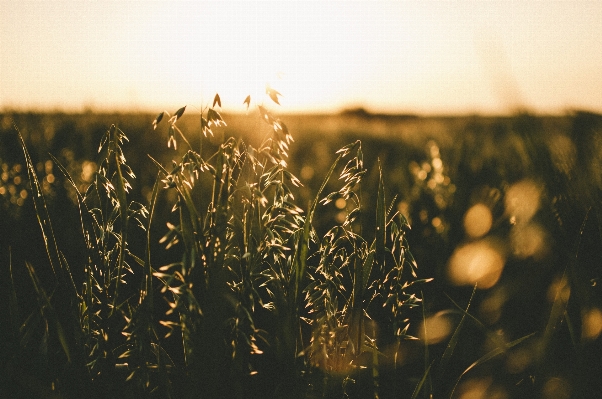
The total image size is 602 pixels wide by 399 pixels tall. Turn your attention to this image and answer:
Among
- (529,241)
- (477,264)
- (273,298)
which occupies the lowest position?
(477,264)

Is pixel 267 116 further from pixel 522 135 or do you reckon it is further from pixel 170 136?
pixel 522 135

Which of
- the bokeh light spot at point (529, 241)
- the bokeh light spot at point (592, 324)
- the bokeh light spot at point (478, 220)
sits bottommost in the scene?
the bokeh light spot at point (478, 220)

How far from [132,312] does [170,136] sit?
44 cm

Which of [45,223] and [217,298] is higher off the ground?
[45,223]

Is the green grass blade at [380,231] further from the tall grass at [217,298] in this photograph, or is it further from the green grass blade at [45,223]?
the green grass blade at [45,223]

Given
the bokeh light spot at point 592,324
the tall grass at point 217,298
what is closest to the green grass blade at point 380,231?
the tall grass at point 217,298

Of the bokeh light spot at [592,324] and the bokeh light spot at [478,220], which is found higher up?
the bokeh light spot at [592,324]

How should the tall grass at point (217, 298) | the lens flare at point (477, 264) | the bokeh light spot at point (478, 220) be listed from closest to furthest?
the tall grass at point (217, 298) < the lens flare at point (477, 264) < the bokeh light spot at point (478, 220)

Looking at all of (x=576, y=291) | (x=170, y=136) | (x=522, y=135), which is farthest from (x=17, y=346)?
(x=576, y=291)

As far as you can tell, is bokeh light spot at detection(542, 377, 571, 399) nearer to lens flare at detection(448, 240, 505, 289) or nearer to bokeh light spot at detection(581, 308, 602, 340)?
bokeh light spot at detection(581, 308, 602, 340)

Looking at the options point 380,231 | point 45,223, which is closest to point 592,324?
point 380,231

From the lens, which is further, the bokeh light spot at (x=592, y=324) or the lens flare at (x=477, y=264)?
the lens flare at (x=477, y=264)

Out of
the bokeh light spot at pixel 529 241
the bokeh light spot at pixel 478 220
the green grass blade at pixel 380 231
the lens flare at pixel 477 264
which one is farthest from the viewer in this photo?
the bokeh light spot at pixel 478 220

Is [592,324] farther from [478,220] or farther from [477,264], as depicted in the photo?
[478,220]
